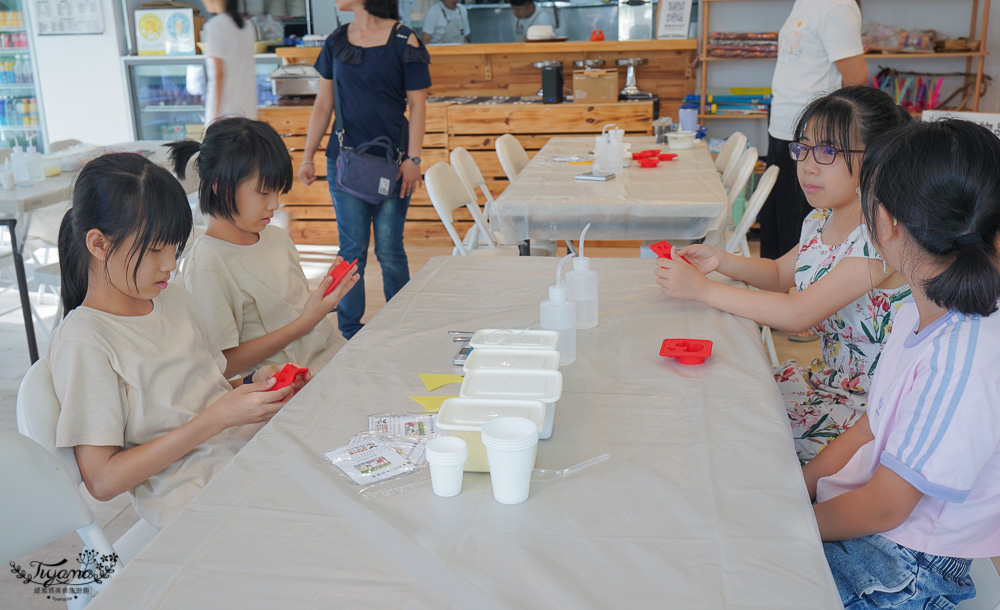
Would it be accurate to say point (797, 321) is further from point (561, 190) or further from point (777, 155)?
point (777, 155)

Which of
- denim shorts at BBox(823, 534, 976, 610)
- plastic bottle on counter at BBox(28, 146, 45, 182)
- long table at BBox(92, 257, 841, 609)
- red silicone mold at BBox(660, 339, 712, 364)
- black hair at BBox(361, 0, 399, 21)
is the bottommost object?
denim shorts at BBox(823, 534, 976, 610)

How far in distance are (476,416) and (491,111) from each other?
13.8 ft

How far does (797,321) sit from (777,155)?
7.96 feet

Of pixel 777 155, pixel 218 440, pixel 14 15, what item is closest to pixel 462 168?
pixel 777 155

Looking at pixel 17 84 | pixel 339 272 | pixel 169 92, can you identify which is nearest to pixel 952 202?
pixel 339 272

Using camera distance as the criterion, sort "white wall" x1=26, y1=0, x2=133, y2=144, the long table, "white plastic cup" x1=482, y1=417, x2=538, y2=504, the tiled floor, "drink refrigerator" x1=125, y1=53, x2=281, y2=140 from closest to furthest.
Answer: the long table, "white plastic cup" x1=482, y1=417, x2=538, y2=504, the tiled floor, "drink refrigerator" x1=125, y1=53, x2=281, y2=140, "white wall" x1=26, y1=0, x2=133, y2=144

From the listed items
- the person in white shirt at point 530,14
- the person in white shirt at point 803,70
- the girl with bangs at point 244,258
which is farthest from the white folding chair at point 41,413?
the person in white shirt at point 530,14

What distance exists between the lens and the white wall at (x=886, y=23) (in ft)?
15.8

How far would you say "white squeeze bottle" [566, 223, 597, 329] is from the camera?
5.09ft

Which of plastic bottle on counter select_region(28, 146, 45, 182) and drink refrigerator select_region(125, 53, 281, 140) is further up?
drink refrigerator select_region(125, 53, 281, 140)

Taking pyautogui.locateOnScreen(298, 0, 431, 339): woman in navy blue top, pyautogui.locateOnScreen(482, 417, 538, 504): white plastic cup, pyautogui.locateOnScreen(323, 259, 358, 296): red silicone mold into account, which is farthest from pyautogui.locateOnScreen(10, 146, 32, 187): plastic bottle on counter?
pyautogui.locateOnScreen(482, 417, 538, 504): white plastic cup

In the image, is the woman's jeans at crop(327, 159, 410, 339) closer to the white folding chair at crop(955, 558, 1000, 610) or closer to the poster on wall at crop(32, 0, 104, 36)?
the white folding chair at crop(955, 558, 1000, 610)

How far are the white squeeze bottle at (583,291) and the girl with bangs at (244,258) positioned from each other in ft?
1.72

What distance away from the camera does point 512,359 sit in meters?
1.23
